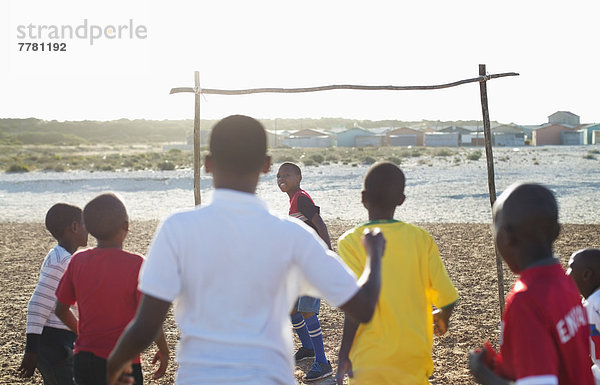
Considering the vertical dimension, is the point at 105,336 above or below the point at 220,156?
below

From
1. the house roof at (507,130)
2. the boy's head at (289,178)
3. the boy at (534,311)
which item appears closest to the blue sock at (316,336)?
the boy's head at (289,178)

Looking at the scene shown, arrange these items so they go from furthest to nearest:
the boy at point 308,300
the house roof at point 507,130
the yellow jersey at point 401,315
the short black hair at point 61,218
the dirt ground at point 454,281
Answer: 1. the house roof at point 507,130
2. the dirt ground at point 454,281
3. the boy at point 308,300
4. the short black hair at point 61,218
5. the yellow jersey at point 401,315

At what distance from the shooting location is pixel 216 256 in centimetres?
217

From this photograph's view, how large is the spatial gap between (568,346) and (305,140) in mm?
92459

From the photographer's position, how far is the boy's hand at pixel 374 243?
251 cm

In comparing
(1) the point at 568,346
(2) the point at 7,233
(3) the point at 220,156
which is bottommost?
(2) the point at 7,233

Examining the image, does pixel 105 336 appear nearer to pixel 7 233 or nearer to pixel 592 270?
pixel 592 270

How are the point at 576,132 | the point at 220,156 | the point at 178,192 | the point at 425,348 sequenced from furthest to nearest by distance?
1. the point at 576,132
2. the point at 178,192
3. the point at 425,348
4. the point at 220,156

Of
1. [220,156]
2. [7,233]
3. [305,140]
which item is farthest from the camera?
[305,140]

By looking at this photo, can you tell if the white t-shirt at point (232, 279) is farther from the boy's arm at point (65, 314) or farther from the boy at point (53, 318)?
the boy at point (53, 318)

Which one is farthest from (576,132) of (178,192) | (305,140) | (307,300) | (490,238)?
(307,300)

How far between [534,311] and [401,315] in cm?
114

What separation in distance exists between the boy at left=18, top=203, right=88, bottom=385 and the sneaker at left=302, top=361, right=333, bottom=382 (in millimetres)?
2400

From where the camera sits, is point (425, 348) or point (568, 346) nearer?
point (568, 346)
